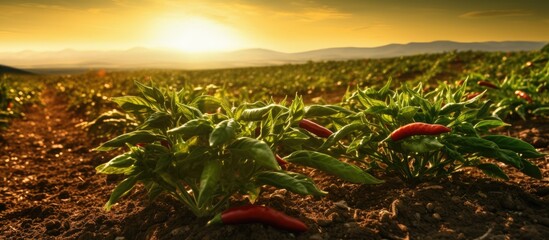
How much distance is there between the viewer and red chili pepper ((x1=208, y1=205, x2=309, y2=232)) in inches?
97.7

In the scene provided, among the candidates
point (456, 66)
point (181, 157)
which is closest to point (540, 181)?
point (181, 157)

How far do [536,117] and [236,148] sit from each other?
5175mm

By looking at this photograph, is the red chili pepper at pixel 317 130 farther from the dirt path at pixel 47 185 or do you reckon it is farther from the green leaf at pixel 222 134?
the dirt path at pixel 47 185

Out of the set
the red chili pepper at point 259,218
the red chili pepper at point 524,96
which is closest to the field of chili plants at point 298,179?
the red chili pepper at point 259,218

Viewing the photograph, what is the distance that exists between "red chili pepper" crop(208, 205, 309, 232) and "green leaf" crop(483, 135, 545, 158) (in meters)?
1.56

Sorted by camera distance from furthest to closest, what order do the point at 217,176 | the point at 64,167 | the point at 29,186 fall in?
the point at 64,167 → the point at 29,186 → the point at 217,176

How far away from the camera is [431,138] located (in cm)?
283

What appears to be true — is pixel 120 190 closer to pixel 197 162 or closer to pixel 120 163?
pixel 120 163

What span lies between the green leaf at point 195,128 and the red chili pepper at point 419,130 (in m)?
1.22

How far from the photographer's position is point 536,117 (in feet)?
19.5

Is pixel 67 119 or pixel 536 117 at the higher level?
pixel 536 117

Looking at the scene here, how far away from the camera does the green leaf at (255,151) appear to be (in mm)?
2160

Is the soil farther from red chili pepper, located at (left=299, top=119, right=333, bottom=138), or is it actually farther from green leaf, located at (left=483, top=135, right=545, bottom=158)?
red chili pepper, located at (left=299, top=119, right=333, bottom=138)

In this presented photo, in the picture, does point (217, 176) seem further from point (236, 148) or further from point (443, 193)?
point (443, 193)
